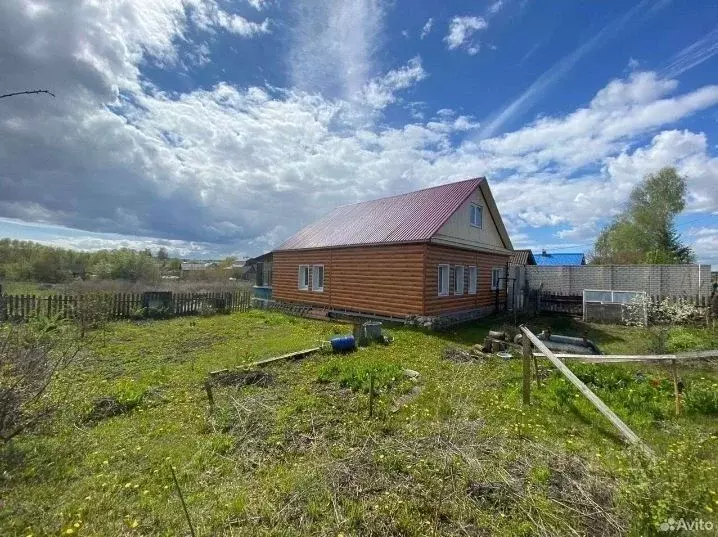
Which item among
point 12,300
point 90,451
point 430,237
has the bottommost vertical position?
point 90,451

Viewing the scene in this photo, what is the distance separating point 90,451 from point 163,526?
2.02 meters

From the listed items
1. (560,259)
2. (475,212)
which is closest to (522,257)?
(560,259)

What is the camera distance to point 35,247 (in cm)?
3569

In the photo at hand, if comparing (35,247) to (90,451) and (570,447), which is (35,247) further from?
(570,447)

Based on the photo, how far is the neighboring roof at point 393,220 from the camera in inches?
540

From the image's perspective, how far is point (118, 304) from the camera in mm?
13977

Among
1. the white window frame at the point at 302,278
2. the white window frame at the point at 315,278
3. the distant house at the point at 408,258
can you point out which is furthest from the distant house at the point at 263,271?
the white window frame at the point at 315,278

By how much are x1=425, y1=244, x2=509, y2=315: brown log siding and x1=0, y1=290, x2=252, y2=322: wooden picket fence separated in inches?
413

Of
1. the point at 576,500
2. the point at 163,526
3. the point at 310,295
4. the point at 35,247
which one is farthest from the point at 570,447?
the point at 35,247

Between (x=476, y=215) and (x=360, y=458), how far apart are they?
553 inches

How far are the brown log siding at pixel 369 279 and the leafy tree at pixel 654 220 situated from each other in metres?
27.2

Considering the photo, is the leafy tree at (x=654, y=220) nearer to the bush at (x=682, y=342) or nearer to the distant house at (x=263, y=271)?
the bush at (x=682, y=342)

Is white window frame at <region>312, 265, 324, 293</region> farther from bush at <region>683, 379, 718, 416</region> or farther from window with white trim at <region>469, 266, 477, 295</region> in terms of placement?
bush at <region>683, 379, 718, 416</region>
